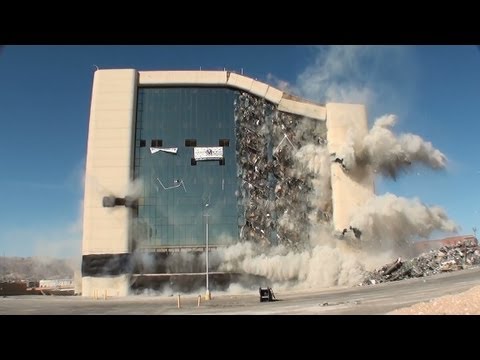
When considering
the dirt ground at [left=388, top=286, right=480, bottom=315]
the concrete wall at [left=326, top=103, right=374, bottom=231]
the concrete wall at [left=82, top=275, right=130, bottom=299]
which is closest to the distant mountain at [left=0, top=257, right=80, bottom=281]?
the concrete wall at [left=82, top=275, right=130, bottom=299]

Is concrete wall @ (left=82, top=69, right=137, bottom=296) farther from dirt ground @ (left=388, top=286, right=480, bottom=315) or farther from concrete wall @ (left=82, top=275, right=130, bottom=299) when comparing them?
dirt ground @ (left=388, top=286, right=480, bottom=315)

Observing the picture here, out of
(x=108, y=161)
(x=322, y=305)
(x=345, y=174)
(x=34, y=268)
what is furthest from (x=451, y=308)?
(x=34, y=268)

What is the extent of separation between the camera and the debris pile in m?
43.5

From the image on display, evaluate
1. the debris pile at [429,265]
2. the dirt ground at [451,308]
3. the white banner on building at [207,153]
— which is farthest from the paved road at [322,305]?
the white banner on building at [207,153]

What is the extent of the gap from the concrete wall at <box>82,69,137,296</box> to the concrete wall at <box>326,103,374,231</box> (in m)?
26.8

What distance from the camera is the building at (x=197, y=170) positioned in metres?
53.1

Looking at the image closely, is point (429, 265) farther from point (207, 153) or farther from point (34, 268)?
point (34, 268)

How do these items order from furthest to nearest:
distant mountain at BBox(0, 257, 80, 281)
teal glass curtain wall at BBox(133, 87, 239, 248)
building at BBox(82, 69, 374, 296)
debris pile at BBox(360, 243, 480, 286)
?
1. distant mountain at BBox(0, 257, 80, 281)
2. teal glass curtain wall at BBox(133, 87, 239, 248)
3. building at BBox(82, 69, 374, 296)
4. debris pile at BBox(360, 243, 480, 286)

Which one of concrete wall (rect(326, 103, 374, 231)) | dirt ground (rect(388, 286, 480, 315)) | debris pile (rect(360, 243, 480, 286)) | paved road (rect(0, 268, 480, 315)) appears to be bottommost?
paved road (rect(0, 268, 480, 315))

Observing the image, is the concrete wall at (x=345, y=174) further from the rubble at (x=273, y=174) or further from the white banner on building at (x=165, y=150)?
the white banner on building at (x=165, y=150)
